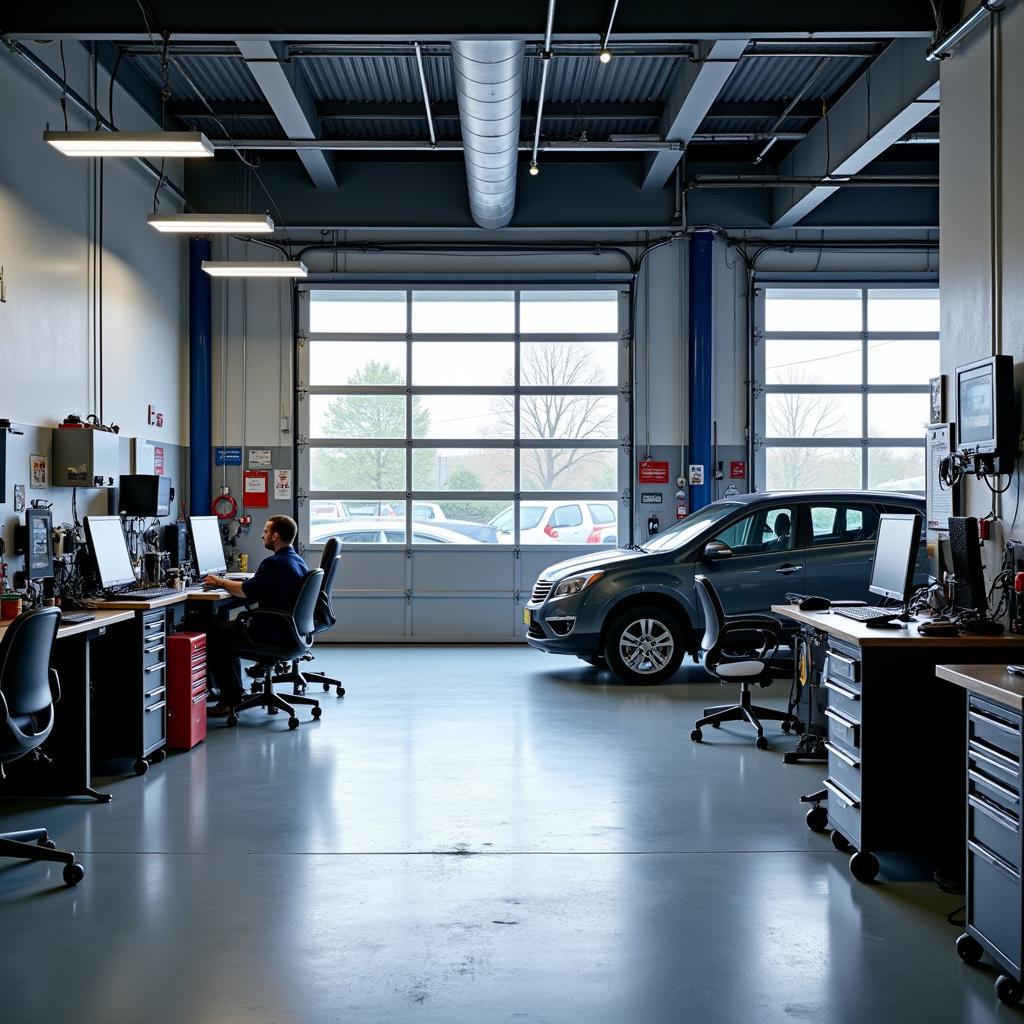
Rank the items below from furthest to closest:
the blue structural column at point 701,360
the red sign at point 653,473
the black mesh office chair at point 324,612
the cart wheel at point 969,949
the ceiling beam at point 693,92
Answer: the red sign at point 653,473 → the blue structural column at point 701,360 → the black mesh office chair at point 324,612 → the ceiling beam at point 693,92 → the cart wheel at point 969,949

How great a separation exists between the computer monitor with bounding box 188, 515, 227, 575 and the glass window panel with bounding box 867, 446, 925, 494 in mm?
6340

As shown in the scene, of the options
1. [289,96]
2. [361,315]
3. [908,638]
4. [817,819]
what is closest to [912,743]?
[908,638]

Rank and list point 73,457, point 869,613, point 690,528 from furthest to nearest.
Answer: point 690,528
point 73,457
point 869,613

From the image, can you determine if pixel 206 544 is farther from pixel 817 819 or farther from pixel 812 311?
pixel 812 311

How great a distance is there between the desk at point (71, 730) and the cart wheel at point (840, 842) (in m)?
3.26

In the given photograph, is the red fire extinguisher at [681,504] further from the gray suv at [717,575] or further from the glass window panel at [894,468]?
the gray suv at [717,575]

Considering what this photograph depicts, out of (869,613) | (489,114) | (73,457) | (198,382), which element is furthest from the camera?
(198,382)

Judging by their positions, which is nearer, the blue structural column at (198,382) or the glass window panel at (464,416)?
the blue structural column at (198,382)

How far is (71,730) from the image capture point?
4715 millimetres

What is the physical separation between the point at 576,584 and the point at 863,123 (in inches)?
167

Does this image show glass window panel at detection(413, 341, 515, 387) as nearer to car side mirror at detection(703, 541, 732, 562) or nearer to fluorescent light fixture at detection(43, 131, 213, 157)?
car side mirror at detection(703, 541, 732, 562)

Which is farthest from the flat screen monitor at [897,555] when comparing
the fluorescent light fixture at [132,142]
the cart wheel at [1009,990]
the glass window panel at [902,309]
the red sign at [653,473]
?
the glass window panel at [902,309]

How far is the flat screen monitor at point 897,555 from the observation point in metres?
4.49

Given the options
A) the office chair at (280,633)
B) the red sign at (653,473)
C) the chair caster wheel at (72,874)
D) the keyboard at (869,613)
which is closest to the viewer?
the chair caster wheel at (72,874)
